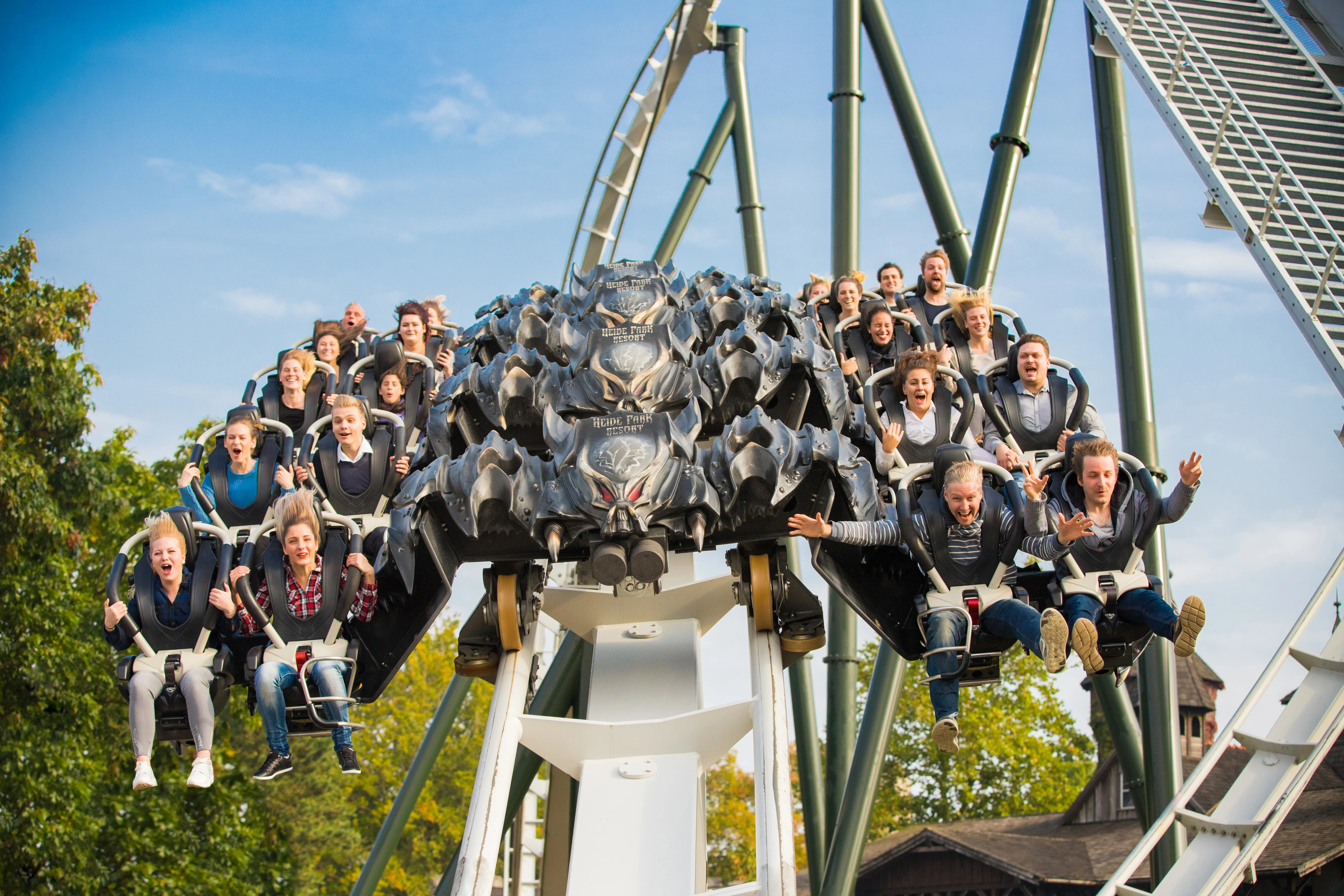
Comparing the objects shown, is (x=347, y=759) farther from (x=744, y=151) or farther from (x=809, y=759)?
(x=744, y=151)

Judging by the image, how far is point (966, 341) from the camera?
7.33 meters

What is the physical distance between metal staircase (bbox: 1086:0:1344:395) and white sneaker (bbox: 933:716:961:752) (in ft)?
10.4

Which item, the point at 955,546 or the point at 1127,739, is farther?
the point at 1127,739

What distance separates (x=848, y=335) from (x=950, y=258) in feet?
11.3

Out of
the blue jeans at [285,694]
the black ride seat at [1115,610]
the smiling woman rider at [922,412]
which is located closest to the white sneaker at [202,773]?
the blue jeans at [285,694]

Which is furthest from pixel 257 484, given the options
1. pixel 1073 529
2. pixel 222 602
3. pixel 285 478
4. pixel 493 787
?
pixel 1073 529

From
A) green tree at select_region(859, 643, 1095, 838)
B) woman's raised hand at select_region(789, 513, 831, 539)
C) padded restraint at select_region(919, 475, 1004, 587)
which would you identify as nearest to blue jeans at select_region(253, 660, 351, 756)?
woman's raised hand at select_region(789, 513, 831, 539)

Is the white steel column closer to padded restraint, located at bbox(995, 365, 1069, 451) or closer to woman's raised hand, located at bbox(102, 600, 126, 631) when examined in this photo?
woman's raised hand, located at bbox(102, 600, 126, 631)

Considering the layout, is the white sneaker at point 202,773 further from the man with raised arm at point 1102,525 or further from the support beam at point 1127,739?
the support beam at point 1127,739

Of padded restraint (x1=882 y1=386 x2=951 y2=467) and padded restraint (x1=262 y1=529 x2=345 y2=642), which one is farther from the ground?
padded restraint (x1=882 y1=386 x2=951 y2=467)

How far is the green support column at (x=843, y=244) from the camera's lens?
9.07 m

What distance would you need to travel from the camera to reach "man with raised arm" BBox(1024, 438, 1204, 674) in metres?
4.95

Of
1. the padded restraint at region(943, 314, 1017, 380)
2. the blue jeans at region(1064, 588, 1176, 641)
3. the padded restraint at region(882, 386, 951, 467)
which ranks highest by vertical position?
the padded restraint at region(943, 314, 1017, 380)

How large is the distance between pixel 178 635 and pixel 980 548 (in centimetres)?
320
